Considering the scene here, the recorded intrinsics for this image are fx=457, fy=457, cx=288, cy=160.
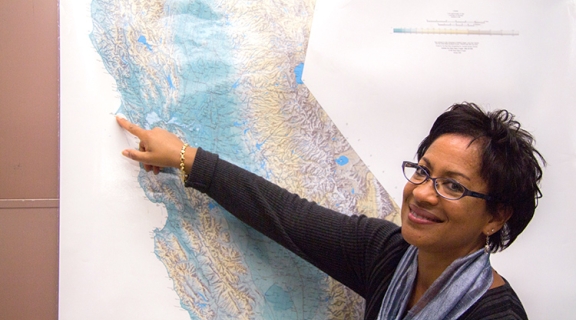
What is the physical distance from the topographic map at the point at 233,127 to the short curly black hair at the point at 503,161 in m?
0.28

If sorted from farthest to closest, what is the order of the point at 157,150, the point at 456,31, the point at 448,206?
the point at 456,31 < the point at 157,150 < the point at 448,206

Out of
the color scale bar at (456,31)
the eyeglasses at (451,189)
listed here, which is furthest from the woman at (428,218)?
the color scale bar at (456,31)

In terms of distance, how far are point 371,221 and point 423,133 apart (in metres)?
0.27

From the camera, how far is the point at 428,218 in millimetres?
794

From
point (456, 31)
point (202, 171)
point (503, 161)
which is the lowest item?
point (202, 171)

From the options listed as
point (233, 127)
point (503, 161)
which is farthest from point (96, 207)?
point (503, 161)

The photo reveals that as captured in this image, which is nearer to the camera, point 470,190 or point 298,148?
point 470,190

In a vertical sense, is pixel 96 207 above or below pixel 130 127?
below

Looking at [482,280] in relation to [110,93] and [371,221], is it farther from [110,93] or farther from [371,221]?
[110,93]

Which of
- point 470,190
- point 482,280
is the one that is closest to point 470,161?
point 470,190

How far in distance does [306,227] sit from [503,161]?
1.23ft

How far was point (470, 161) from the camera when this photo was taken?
783 mm

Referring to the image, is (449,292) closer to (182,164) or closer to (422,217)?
(422,217)

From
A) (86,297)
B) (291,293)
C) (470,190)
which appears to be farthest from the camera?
(291,293)
